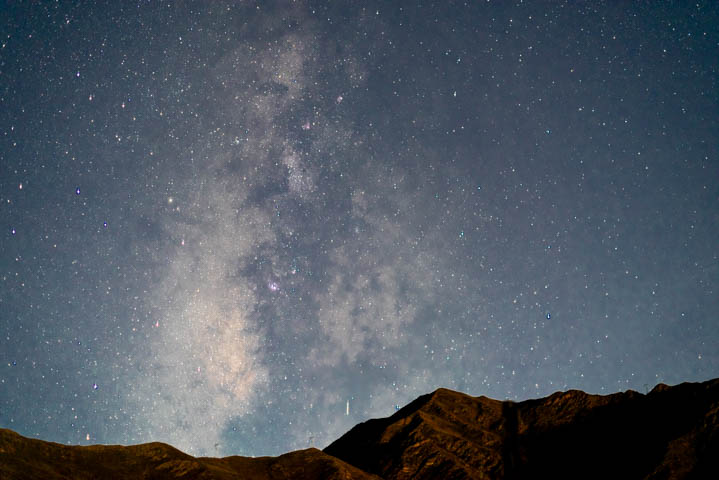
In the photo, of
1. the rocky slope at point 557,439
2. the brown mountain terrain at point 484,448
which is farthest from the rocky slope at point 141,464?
the rocky slope at point 557,439

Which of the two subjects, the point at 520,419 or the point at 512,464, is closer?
the point at 512,464

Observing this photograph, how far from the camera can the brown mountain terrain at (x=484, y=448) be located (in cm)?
5209

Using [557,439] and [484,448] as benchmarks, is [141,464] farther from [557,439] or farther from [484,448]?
[557,439]

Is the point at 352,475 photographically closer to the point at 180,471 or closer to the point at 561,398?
the point at 180,471

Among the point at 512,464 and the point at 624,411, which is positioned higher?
the point at 624,411

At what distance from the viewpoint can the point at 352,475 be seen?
6262cm

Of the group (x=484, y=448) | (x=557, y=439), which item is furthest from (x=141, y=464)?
(x=557, y=439)

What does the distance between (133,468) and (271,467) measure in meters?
20.7

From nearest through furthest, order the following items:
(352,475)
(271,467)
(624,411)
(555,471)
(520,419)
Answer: (352,475)
(271,467)
(555,471)
(624,411)
(520,419)

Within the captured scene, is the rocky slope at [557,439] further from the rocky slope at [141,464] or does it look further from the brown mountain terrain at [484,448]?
the rocky slope at [141,464]

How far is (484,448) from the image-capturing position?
261 ft

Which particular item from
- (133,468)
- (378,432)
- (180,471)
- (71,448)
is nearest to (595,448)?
(378,432)

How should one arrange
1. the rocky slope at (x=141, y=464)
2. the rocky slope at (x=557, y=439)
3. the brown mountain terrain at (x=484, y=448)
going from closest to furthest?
the rocky slope at (x=141, y=464) < the brown mountain terrain at (x=484, y=448) < the rocky slope at (x=557, y=439)

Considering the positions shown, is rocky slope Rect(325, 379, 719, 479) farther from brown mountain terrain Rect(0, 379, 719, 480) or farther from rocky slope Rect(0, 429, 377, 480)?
rocky slope Rect(0, 429, 377, 480)
